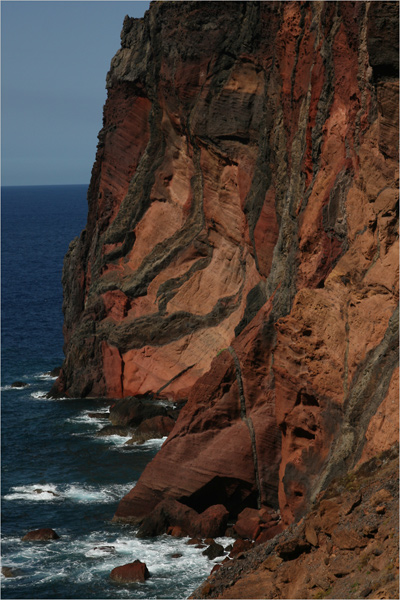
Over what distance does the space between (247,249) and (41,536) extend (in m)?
26.6

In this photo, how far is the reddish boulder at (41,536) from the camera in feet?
144

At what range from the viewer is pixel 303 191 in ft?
149

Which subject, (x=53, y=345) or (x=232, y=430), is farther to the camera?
(x=53, y=345)

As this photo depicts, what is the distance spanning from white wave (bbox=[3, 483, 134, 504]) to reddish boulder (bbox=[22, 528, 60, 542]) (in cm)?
486

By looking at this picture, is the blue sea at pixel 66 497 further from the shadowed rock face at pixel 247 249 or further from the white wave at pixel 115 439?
the shadowed rock face at pixel 247 249

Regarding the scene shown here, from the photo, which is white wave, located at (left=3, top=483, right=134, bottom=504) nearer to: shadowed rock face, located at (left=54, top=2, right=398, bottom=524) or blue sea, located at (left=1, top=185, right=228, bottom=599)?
blue sea, located at (left=1, top=185, right=228, bottom=599)

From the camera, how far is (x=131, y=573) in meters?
38.4

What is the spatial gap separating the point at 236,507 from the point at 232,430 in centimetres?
365

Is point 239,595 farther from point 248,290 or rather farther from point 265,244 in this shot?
point 248,290

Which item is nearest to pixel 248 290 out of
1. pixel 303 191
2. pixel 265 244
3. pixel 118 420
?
pixel 265 244

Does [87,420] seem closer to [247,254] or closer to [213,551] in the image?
[247,254]

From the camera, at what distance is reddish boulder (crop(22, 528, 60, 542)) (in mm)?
43906

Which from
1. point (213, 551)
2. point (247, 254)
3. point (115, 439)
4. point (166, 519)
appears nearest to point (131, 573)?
point (213, 551)

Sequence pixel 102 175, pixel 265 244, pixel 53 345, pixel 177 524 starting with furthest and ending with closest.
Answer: pixel 53 345 < pixel 102 175 < pixel 265 244 < pixel 177 524
